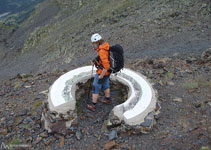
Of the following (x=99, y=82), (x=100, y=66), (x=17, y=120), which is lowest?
(x=17, y=120)

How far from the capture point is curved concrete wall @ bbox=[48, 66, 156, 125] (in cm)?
527

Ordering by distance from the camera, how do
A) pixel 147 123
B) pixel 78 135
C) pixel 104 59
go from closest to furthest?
pixel 147 123
pixel 104 59
pixel 78 135

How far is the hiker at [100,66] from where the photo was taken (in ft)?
17.3

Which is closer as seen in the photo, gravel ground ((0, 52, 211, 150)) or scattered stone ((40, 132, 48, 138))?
gravel ground ((0, 52, 211, 150))

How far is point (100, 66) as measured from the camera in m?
5.82

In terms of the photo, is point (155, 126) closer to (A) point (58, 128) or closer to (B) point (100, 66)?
(B) point (100, 66)

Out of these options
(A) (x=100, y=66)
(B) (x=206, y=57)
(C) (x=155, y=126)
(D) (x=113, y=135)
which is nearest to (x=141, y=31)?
(B) (x=206, y=57)

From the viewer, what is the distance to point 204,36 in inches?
574

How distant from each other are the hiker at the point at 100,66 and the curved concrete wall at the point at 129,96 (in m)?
0.75

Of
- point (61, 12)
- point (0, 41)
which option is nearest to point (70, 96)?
point (61, 12)

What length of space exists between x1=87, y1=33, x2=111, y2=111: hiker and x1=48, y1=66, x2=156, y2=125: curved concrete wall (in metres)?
0.75

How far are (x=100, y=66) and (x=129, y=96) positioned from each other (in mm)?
1356

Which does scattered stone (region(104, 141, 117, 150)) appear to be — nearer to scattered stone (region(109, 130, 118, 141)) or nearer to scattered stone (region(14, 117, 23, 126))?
scattered stone (region(109, 130, 118, 141))

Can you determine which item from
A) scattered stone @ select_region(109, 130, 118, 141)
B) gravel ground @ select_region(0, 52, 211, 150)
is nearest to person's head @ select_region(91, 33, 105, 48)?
gravel ground @ select_region(0, 52, 211, 150)
